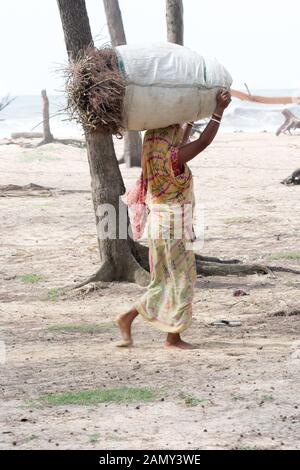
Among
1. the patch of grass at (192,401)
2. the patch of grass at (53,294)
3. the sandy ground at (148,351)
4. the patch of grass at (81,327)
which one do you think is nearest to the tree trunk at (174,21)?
the sandy ground at (148,351)

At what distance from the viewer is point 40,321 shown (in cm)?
820

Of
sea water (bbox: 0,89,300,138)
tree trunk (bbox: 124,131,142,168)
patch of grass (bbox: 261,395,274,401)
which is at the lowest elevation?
sea water (bbox: 0,89,300,138)

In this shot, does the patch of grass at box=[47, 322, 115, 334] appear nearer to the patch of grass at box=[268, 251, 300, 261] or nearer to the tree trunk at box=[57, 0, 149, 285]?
the tree trunk at box=[57, 0, 149, 285]

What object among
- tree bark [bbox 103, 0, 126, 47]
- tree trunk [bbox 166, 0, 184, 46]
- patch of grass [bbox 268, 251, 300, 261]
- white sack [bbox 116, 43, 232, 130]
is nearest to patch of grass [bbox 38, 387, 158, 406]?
white sack [bbox 116, 43, 232, 130]

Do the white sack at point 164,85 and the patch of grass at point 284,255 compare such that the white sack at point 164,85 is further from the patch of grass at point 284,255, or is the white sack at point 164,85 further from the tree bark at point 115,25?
the tree bark at point 115,25

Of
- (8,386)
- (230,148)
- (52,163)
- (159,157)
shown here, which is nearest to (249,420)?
(8,386)

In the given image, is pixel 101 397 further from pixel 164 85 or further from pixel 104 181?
pixel 104 181

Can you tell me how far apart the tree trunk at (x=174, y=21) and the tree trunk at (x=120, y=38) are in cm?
798

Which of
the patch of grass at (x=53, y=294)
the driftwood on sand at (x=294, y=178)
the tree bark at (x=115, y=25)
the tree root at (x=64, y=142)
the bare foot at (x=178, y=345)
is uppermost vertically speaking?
the bare foot at (x=178, y=345)

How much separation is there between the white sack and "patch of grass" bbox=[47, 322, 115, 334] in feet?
5.75

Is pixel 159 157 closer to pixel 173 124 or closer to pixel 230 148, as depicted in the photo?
pixel 173 124

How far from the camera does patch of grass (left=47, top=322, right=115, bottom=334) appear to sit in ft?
25.4

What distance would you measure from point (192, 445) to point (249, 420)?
1.52 ft

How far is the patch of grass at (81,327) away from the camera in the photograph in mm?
7738
